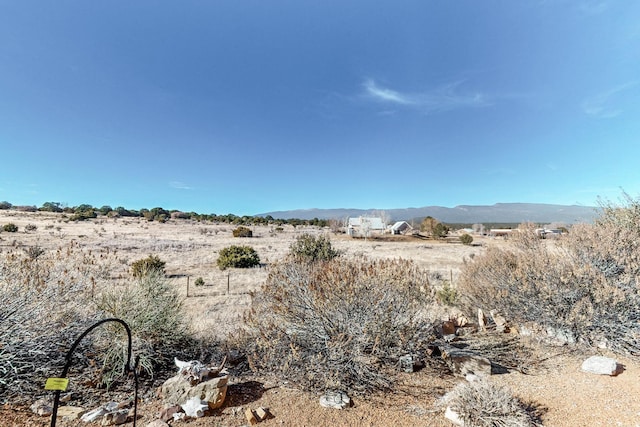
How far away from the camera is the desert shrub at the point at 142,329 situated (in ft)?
13.5

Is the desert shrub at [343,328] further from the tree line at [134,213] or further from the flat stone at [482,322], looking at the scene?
the tree line at [134,213]

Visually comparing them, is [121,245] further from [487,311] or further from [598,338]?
[598,338]

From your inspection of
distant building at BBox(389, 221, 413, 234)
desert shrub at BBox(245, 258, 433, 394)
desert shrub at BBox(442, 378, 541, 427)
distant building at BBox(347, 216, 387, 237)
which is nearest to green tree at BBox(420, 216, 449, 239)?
distant building at BBox(389, 221, 413, 234)

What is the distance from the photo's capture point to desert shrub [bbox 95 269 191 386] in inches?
161

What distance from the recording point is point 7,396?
133 inches

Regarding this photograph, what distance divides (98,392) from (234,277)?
9.23m

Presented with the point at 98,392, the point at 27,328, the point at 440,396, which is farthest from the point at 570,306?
the point at 27,328

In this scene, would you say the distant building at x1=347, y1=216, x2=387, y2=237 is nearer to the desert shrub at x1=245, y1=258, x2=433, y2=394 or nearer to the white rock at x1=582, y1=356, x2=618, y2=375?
the white rock at x1=582, y1=356, x2=618, y2=375

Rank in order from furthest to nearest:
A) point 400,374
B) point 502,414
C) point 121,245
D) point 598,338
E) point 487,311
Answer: point 121,245 < point 487,311 < point 598,338 < point 400,374 < point 502,414

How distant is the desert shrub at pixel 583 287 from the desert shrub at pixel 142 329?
6.24m

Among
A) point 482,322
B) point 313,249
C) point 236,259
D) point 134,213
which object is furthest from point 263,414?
point 134,213

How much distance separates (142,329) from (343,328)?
3.14 m

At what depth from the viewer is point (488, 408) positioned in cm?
293

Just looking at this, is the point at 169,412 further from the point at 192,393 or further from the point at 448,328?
the point at 448,328
